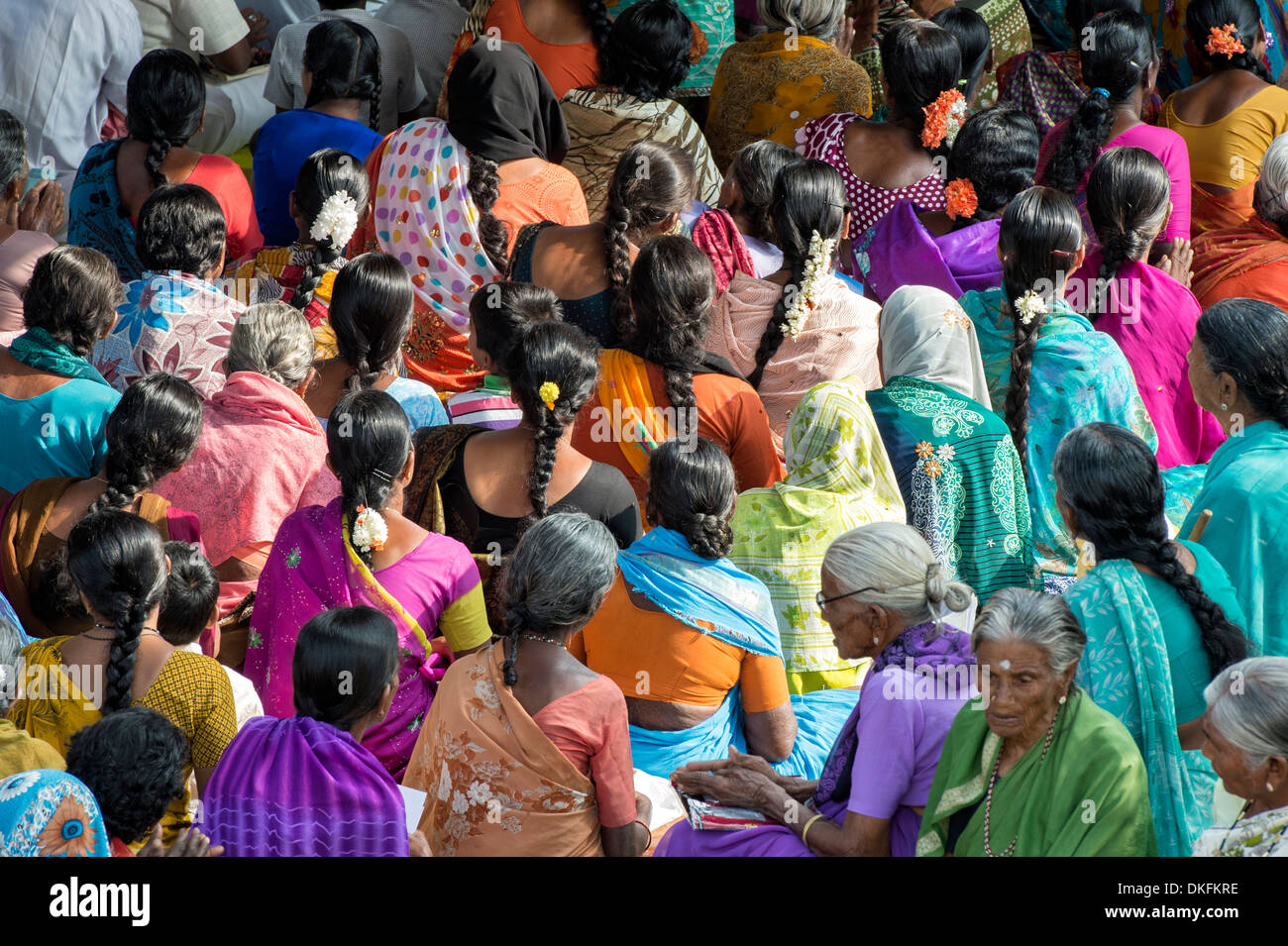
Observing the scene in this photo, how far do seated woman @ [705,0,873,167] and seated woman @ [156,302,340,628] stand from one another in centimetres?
298

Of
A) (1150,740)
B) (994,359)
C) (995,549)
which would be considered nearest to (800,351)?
(994,359)

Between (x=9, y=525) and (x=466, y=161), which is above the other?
(x=466, y=161)

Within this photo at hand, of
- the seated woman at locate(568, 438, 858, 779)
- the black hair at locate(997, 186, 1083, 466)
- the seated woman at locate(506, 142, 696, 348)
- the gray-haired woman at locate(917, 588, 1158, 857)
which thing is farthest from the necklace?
the seated woman at locate(506, 142, 696, 348)

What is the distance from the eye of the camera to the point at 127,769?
284 cm

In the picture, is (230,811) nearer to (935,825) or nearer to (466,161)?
(935,825)

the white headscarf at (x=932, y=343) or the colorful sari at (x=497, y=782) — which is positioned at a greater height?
the white headscarf at (x=932, y=343)

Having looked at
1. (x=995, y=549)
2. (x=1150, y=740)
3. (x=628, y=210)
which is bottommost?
→ (x=995, y=549)

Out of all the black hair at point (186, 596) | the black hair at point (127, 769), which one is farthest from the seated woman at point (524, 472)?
the black hair at point (127, 769)

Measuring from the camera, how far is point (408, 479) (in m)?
3.83

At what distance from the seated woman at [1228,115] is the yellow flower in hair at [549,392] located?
3281mm

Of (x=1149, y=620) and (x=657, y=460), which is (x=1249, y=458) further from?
(x=657, y=460)

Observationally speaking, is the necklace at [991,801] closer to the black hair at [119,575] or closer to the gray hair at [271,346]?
the black hair at [119,575]

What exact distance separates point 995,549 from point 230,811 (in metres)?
2.38

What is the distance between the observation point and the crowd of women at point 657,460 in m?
3.01
